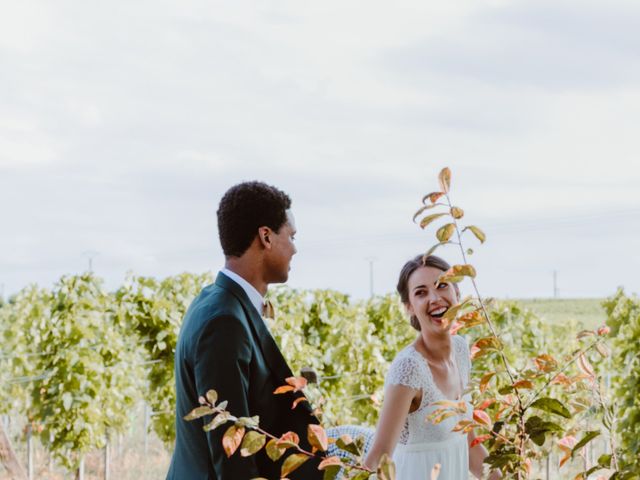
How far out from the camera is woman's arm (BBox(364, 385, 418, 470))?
119 inches

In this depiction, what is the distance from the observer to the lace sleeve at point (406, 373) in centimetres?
327

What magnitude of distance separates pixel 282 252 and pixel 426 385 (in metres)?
0.89

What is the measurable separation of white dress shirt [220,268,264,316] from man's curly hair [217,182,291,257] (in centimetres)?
7

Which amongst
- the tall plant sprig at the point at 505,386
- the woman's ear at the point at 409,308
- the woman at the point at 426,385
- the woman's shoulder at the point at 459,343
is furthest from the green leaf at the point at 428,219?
the woman's shoulder at the point at 459,343

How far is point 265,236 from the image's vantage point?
2.75 meters

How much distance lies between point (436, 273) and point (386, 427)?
64 cm

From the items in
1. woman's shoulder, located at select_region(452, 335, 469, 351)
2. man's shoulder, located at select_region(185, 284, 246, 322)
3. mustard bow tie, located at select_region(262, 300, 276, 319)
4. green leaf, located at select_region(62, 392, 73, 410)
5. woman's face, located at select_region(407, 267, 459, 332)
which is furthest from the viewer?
green leaf, located at select_region(62, 392, 73, 410)

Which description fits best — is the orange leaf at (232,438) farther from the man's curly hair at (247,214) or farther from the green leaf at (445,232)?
the man's curly hair at (247,214)

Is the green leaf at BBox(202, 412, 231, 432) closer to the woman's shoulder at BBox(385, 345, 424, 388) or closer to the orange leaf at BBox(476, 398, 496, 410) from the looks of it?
the orange leaf at BBox(476, 398, 496, 410)

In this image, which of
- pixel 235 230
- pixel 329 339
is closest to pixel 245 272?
pixel 235 230

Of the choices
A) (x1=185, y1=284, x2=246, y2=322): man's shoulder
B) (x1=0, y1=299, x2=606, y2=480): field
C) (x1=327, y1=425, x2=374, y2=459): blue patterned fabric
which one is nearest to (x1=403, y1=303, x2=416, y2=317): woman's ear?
(x1=327, y1=425, x2=374, y2=459): blue patterned fabric

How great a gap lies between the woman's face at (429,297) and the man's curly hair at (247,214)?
0.81 metres

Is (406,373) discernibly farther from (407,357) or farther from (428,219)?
(428,219)

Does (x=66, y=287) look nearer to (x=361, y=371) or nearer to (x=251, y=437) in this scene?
(x=361, y=371)
